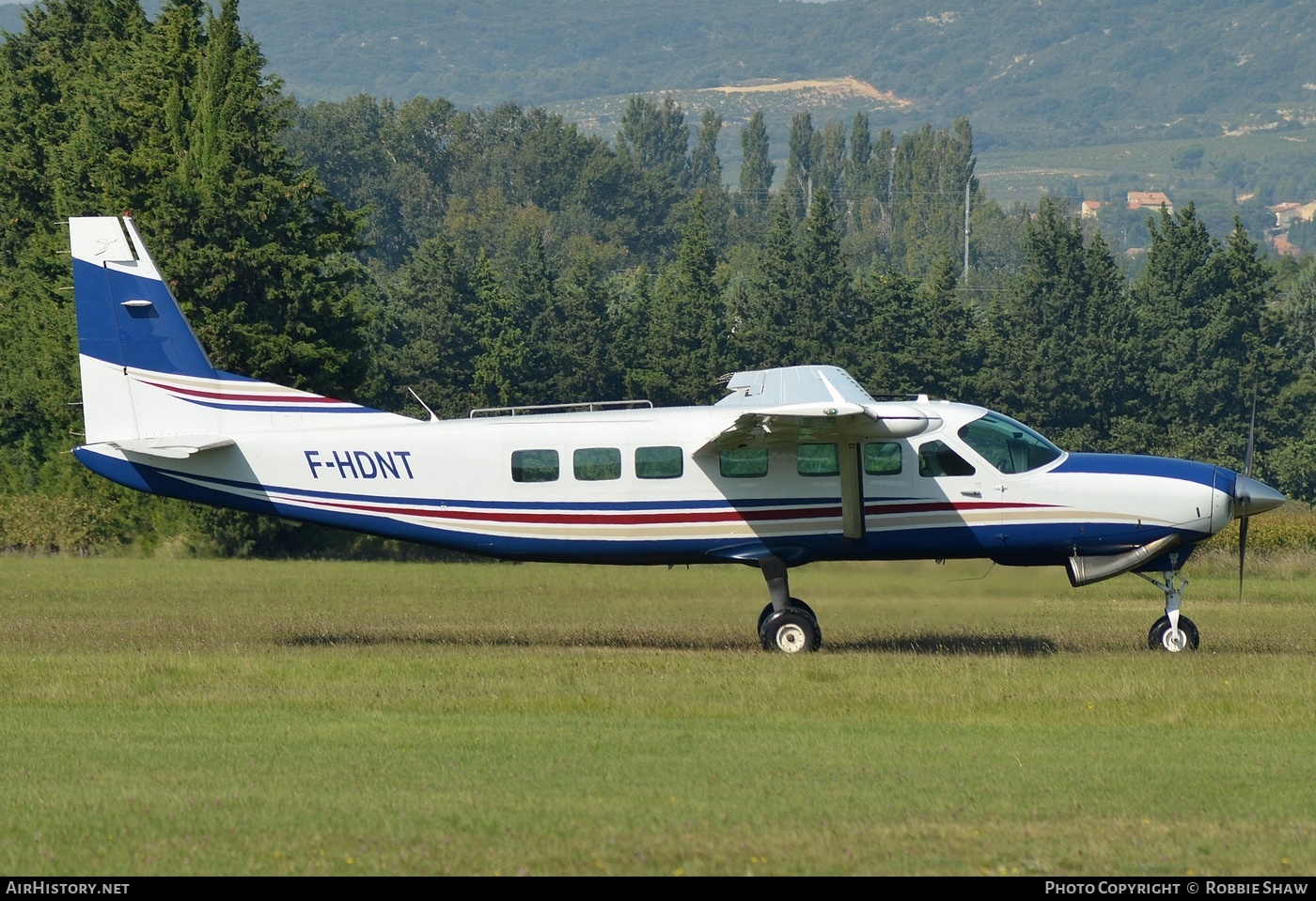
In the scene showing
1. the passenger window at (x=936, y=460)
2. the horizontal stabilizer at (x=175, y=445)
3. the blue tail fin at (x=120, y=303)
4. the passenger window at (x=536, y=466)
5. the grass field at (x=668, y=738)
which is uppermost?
the blue tail fin at (x=120, y=303)

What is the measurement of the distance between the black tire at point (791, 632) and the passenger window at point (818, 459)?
5.31 ft

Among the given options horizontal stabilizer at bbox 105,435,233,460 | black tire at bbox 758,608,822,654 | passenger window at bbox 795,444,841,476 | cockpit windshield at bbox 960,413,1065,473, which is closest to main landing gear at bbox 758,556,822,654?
black tire at bbox 758,608,822,654

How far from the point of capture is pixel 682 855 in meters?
9.26

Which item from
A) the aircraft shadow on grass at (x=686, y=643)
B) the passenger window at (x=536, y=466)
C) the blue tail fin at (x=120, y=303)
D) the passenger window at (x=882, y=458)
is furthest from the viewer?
the aircraft shadow on grass at (x=686, y=643)

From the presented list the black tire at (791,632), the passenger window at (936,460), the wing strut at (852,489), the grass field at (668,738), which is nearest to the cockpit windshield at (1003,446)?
the passenger window at (936,460)

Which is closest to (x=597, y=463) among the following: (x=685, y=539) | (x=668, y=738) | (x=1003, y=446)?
(x=685, y=539)

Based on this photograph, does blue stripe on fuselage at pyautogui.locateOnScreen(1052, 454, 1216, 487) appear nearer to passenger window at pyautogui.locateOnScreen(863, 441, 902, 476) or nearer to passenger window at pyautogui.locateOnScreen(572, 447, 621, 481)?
passenger window at pyautogui.locateOnScreen(863, 441, 902, 476)

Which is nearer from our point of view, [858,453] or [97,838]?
[97,838]

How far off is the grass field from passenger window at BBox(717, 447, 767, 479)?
2.00m

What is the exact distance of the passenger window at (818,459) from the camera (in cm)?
1837

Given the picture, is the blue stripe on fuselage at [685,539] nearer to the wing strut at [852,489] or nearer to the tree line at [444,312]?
the wing strut at [852,489]

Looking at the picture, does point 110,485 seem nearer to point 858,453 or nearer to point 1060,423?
point 858,453

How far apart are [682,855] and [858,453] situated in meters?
9.47

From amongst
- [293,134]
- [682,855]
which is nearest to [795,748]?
[682,855]
